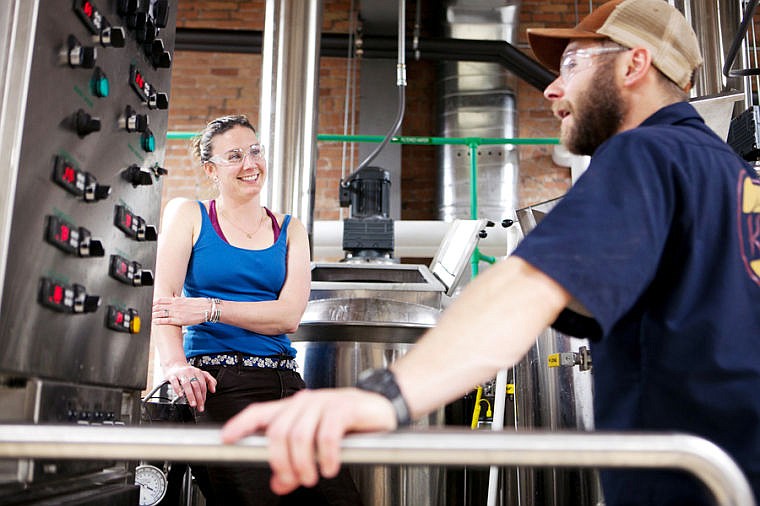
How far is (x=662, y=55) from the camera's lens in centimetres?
98

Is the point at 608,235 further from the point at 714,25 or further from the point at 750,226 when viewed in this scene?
the point at 714,25

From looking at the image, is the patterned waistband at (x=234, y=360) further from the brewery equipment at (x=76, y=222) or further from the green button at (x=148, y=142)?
the green button at (x=148, y=142)

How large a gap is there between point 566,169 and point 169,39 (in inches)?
179

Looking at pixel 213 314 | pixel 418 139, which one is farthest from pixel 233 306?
pixel 418 139

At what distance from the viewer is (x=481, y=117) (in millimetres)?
5105

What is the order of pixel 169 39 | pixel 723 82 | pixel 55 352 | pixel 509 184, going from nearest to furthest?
pixel 55 352 < pixel 169 39 < pixel 723 82 < pixel 509 184

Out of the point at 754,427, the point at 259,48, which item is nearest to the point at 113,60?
the point at 754,427

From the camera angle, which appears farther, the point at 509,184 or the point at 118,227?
the point at 509,184

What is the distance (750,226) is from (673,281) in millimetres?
106

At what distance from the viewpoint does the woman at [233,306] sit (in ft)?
5.42

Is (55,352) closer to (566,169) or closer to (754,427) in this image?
(754,427)

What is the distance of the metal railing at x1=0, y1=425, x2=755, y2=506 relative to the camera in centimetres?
56

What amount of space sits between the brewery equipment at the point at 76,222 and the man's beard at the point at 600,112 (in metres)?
0.62

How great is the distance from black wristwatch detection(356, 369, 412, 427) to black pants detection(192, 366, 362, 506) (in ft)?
3.25
